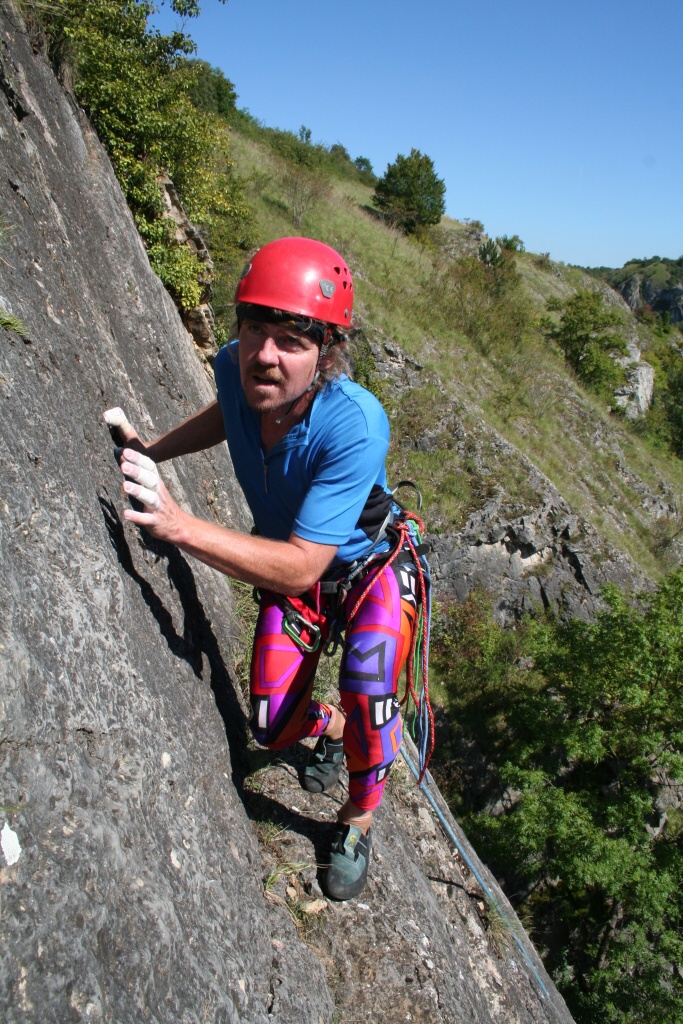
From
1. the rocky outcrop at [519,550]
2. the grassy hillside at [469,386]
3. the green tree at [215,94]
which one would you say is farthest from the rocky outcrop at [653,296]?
the rocky outcrop at [519,550]

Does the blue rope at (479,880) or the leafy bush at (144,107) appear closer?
the blue rope at (479,880)

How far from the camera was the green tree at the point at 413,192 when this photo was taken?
43.7m

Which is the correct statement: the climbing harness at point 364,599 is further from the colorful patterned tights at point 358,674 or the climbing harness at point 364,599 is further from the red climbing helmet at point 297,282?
the red climbing helmet at point 297,282

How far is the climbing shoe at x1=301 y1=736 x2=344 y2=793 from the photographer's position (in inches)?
134

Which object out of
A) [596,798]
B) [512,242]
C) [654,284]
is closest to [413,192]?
[512,242]

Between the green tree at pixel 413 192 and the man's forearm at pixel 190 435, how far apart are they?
43.7m

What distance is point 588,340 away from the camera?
4556cm

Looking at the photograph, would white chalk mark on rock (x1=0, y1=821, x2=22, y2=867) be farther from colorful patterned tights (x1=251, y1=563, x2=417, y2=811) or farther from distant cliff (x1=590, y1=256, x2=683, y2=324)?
distant cliff (x1=590, y1=256, x2=683, y2=324)

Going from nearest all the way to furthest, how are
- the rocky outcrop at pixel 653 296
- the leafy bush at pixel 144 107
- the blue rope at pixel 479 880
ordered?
the blue rope at pixel 479 880 → the leafy bush at pixel 144 107 → the rocky outcrop at pixel 653 296

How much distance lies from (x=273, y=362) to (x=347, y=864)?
2.20 metres

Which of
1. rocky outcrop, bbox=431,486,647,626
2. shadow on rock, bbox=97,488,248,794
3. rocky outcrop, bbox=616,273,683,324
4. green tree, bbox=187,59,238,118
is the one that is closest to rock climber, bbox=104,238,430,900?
shadow on rock, bbox=97,488,248,794

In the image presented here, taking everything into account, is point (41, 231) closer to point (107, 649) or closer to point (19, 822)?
point (107, 649)

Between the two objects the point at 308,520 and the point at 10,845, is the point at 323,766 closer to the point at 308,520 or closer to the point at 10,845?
the point at 308,520

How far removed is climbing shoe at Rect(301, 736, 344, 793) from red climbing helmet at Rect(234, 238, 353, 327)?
216 centimetres
